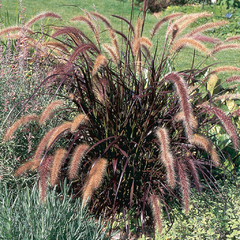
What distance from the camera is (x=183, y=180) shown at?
79.0 inches

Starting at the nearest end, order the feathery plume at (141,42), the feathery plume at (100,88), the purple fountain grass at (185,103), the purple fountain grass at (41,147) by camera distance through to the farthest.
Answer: the purple fountain grass at (185,103), the purple fountain grass at (41,147), the feathery plume at (141,42), the feathery plume at (100,88)

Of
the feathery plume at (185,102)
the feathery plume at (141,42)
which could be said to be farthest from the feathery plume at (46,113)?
the feathery plume at (185,102)

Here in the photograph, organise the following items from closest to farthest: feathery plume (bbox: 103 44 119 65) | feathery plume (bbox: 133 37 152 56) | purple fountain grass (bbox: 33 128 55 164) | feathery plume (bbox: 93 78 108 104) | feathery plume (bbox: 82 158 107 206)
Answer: feathery plume (bbox: 82 158 107 206), purple fountain grass (bbox: 33 128 55 164), feathery plume (bbox: 133 37 152 56), feathery plume (bbox: 93 78 108 104), feathery plume (bbox: 103 44 119 65)

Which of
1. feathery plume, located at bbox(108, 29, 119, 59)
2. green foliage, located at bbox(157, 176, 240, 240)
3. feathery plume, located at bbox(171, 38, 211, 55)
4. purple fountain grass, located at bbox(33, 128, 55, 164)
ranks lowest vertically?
green foliage, located at bbox(157, 176, 240, 240)

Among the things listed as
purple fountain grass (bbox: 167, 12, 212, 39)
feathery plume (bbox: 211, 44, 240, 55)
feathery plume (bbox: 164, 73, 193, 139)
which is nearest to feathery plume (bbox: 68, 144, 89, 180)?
feathery plume (bbox: 164, 73, 193, 139)

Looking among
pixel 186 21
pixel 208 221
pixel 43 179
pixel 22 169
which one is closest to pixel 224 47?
pixel 186 21

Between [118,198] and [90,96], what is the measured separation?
2.88 feet

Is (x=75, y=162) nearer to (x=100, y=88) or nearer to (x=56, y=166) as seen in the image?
(x=56, y=166)

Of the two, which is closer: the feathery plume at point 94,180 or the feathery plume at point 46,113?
the feathery plume at point 94,180

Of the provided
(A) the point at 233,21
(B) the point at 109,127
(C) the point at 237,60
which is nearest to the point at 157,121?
(B) the point at 109,127

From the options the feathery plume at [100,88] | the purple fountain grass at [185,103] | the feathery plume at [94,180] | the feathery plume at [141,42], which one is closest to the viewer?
the purple fountain grass at [185,103]

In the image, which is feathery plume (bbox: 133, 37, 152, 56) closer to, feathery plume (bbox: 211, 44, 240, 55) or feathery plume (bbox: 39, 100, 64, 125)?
feathery plume (bbox: 211, 44, 240, 55)

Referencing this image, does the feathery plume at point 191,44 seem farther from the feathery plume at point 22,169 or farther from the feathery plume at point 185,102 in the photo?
the feathery plume at point 22,169

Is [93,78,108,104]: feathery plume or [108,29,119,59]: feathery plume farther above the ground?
[108,29,119,59]: feathery plume
